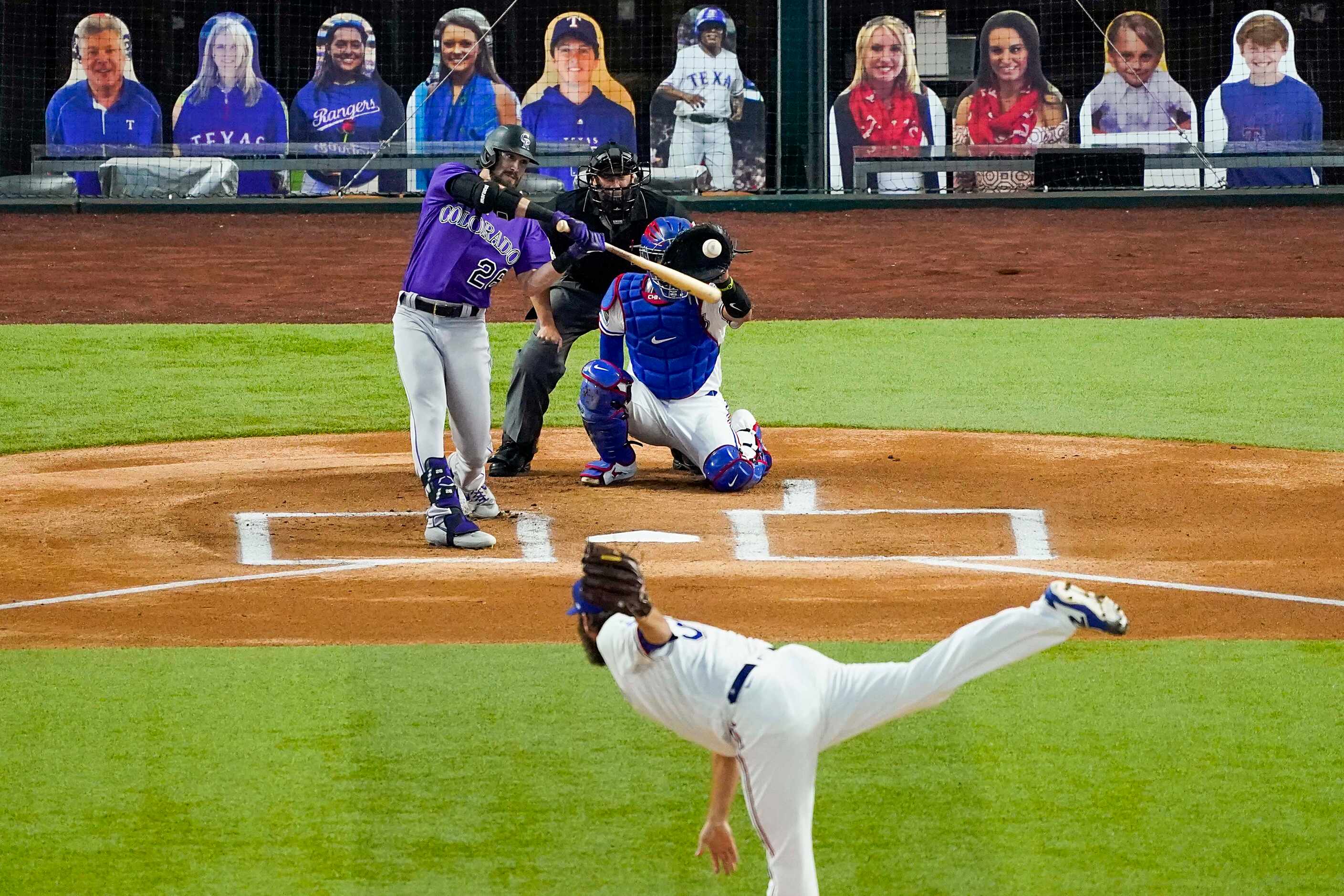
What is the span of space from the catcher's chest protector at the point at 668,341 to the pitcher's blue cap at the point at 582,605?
16.8ft

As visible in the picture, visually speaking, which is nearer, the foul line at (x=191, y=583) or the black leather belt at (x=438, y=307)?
the foul line at (x=191, y=583)

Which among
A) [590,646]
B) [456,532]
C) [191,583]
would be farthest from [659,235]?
[590,646]

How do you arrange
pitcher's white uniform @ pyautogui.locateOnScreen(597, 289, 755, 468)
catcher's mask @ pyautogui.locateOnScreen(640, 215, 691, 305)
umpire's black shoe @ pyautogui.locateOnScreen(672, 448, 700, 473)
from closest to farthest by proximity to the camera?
catcher's mask @ pyautogui.locateOnScreen(640, 215, 691, 305)
pitcher's white uniform @ pyautogui.locateOnScreen(597, 289, 755, 468)
umpire's black shoe @ pyautogui.locateOnScreen(672, 448, 700, 473)

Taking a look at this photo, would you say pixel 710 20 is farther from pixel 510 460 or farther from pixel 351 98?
pixel 510 460

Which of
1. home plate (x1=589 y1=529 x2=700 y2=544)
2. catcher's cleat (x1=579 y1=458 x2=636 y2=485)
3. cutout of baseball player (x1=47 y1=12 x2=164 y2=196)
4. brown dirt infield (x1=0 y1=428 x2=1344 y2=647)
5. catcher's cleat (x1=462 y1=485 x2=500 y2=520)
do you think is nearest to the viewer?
brown dirt infield (x1=0 y1=428 x2=1344 y2=647)

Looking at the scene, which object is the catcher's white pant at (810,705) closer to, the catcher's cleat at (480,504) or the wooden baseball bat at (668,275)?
the wooden baseball bat at (668,275)

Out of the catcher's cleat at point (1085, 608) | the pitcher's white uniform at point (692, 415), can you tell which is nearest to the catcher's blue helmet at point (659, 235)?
the pitcher's white uniform at point (692, 415)

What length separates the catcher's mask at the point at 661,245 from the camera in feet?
28.3

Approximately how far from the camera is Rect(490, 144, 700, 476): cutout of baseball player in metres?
8.70

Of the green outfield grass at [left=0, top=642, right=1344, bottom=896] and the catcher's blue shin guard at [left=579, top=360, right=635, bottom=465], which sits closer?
the green outfield grass at [left=0, top=642, right=1344, bottom=896]

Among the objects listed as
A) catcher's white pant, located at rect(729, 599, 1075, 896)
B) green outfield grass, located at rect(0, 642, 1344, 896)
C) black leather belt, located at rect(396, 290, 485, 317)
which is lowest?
green outfield grass, located at rect(0, 642, 1344, 896)

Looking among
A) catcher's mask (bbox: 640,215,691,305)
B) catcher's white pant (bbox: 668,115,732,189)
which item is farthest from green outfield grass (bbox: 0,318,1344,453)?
catcher's white pant (bbox: 668,115,732,189)

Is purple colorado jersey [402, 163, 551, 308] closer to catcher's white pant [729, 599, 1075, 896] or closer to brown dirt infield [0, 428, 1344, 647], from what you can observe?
brown dirt infield [0, 428, 1344, 647]

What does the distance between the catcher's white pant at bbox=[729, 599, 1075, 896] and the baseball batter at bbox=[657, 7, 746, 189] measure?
764 inches
